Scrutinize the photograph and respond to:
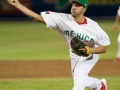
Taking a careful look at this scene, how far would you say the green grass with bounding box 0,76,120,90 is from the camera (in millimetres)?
8531

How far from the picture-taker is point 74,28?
265 inches

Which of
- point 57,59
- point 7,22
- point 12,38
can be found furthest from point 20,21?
point 57,59

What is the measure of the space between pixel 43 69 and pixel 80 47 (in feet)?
16.0

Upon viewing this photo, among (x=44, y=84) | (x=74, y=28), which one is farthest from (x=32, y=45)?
(x=74, y=28)

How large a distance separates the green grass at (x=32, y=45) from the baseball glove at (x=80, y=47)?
6.57 metres

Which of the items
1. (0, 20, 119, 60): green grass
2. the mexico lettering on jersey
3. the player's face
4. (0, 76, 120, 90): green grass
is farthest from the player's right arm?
(0, 20, 119, 60): green grass

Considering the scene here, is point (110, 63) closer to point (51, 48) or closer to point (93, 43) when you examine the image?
point (51, 48)

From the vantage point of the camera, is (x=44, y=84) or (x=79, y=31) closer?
(x=79, y=31)

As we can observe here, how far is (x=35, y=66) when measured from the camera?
11.6 meters

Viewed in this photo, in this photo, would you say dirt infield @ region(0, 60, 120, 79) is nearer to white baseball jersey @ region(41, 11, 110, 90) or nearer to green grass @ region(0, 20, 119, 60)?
green grass @ region(0, 20, 119, 60)

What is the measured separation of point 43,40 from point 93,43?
11.0 m

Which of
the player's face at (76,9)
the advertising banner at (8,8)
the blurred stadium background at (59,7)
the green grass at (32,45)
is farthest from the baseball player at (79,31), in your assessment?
the advertising banner at (8,8)

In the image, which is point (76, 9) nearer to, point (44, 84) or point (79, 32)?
point (79, 32)

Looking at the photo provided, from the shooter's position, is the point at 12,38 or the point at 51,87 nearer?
the point at 51,87
